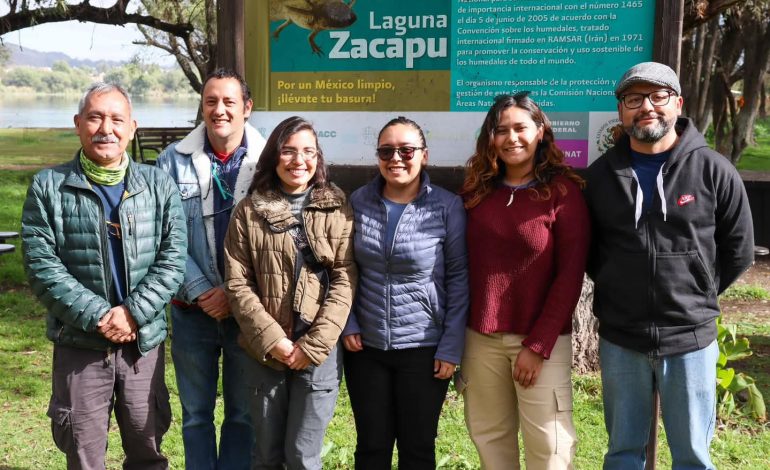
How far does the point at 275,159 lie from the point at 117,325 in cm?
93

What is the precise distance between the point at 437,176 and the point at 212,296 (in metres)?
1.35

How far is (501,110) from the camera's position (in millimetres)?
3209

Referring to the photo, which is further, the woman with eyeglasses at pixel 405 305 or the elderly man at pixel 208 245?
the elderly man at pixel 208 245

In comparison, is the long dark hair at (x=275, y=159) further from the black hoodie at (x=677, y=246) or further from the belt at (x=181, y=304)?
the black hoodie at (x=677, y=246)

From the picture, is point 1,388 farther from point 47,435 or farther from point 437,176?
point 437,176

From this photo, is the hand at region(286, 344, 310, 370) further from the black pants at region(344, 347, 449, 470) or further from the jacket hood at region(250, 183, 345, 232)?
the jacket hood at region(250, 183, 345, 232)

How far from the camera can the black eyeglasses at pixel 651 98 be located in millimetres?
3064

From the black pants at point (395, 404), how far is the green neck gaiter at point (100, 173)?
1217 millimetres

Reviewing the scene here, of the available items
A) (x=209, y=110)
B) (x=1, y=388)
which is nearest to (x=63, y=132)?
(x=1, y=388)

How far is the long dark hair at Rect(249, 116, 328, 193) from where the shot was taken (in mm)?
3281

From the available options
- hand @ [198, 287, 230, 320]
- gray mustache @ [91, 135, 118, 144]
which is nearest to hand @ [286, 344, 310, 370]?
hand @ [198, 287, 230, 320]

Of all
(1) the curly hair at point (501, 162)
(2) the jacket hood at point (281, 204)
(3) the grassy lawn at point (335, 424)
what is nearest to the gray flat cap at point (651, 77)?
(1) the curly hair at point (501, 162)

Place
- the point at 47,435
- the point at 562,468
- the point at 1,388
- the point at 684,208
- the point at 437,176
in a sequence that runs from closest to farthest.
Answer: the point at 684,208
the point at 562,468
the point at 437,176
the point at 47,435
the point at 1,388

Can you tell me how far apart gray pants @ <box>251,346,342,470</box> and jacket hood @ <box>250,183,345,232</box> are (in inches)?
22.5
